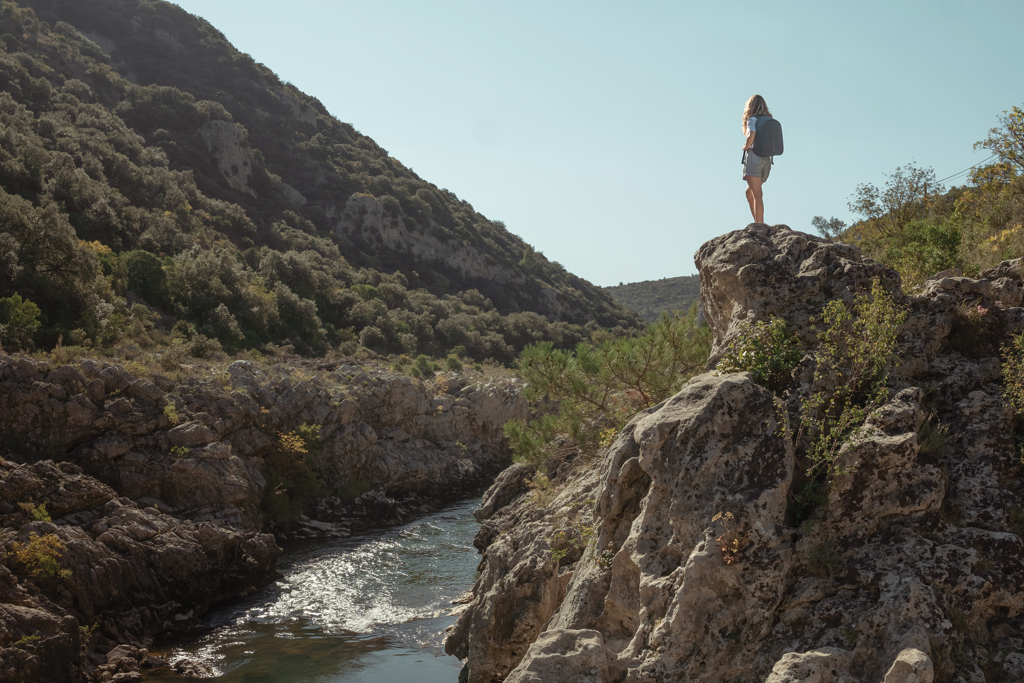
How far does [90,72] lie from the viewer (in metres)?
46.7

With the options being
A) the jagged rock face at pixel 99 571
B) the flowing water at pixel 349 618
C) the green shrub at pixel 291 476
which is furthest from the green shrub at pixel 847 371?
the green shrub at pixel 291 476

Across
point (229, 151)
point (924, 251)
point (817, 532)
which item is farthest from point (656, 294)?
point (817, 532)

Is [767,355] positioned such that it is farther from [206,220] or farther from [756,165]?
[206,220]

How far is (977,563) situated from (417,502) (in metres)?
20.1

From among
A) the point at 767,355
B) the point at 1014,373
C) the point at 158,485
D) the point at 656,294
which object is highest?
the point at 656,294

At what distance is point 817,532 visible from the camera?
4973mm

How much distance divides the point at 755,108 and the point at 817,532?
5.56 meters

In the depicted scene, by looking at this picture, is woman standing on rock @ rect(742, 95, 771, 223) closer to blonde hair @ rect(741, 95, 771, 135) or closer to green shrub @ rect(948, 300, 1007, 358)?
blonde hair @ rect(741, 95, 771, 135)

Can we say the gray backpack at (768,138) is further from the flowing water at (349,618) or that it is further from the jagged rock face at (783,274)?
the flowing water at (349,618)

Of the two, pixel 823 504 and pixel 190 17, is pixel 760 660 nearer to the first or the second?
pixel 823 504

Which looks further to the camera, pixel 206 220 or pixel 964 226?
pixel 206 220

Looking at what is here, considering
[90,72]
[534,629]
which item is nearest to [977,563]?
[534,629]

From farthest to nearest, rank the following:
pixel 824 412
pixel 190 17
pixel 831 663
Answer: pixel 190 17
pixel 824 412
pixel 831 663

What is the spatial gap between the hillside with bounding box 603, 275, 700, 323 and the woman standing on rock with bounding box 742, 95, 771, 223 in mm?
72290
